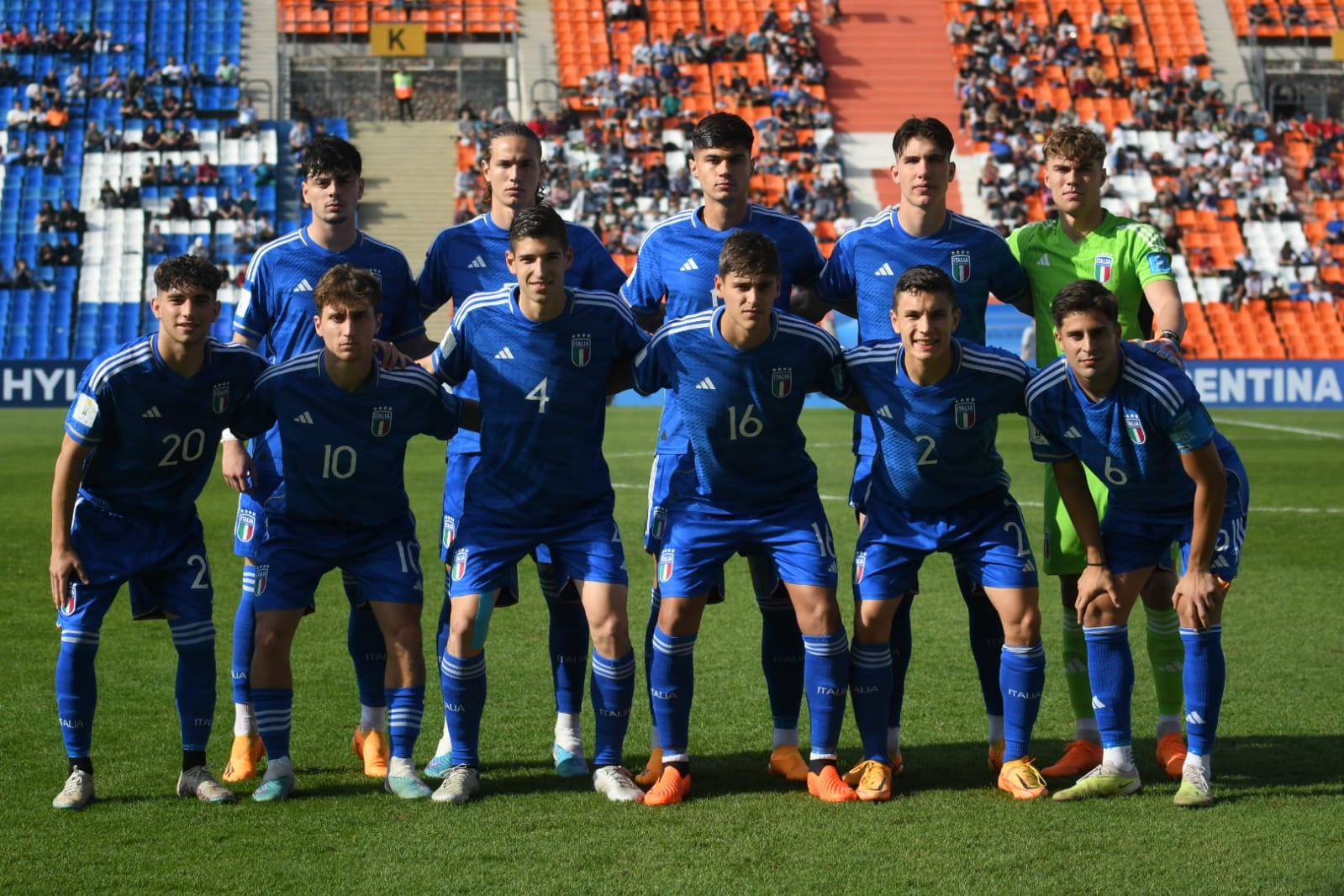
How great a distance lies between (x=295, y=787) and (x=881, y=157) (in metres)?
31.5

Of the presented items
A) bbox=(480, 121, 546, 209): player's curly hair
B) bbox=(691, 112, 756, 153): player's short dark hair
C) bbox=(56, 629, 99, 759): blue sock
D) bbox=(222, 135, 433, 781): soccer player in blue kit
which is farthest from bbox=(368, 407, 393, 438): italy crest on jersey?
bbox=(691, 112, 756, 153): player's short dark hair

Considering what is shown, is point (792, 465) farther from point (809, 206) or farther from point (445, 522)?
point (809, 206)

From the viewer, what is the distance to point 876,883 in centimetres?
443

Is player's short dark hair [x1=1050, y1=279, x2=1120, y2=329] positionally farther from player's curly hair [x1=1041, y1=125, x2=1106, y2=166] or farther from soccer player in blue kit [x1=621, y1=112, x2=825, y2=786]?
soccer player in blue kit [x1=621, y1=112, x2=825, y2=786]

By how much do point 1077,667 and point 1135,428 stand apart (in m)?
1.18

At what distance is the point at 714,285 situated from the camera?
5.83 metres

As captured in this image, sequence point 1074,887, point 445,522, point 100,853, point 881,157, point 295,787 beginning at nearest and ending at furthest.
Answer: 1. point 1074,887
2. point 100,853
3. point 295,787
4. point 445,522
5. point 881,157

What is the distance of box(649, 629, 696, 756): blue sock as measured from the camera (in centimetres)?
547

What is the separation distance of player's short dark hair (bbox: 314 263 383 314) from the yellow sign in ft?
106

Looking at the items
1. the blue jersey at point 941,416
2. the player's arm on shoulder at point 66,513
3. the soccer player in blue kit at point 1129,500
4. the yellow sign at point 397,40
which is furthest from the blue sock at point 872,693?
the yellow sign at point 397,40

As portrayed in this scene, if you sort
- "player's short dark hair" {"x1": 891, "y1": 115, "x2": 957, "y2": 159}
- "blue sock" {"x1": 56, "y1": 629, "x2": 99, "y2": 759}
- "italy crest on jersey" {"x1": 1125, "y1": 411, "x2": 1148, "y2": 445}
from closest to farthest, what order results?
"italy crest on jersey" {"x1": 1125, "y1": 411, "x2": 1148, "y2": 445} < "blue sock" {"x1": 56, "y1": 629, "x2": 99, "y2": 759} < "player's short dark hair" {"x1": 891, "y1": 115, "x2": 957, "y2": 159}

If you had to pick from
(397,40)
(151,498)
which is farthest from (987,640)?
(397,40)

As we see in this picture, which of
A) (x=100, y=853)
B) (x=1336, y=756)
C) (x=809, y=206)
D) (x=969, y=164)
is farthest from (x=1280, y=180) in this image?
(x=100, y=853)

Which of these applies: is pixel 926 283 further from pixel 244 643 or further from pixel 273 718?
pixel 244 643
